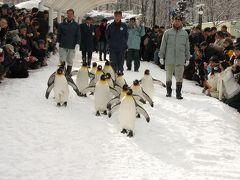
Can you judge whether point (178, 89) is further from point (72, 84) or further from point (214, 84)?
point (72, 84)

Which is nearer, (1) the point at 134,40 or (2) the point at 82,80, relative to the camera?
(2) the point at 82,80

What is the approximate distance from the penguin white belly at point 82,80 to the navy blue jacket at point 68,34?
6.10ft

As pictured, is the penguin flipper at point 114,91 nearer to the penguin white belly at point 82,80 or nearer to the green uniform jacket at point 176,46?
the penguin white belly at point 82,80

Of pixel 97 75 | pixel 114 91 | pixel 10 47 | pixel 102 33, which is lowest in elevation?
pixel 114 91

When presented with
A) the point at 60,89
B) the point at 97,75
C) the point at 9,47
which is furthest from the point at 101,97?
the point at 9,47

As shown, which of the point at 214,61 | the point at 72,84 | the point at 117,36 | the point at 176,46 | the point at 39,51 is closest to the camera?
the point at 72,84

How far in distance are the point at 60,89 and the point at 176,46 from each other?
2.86 metres

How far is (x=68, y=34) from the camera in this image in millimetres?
10273

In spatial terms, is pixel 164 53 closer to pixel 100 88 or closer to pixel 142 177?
pixel 100 88

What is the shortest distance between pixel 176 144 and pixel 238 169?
1.16 m

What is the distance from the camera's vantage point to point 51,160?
16.3 feet

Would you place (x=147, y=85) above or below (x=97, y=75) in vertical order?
below

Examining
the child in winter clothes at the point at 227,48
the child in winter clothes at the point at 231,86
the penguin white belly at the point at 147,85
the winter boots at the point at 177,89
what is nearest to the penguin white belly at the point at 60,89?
the penguin white belly at the point at 147,85

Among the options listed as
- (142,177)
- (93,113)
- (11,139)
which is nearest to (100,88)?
(93,113)
